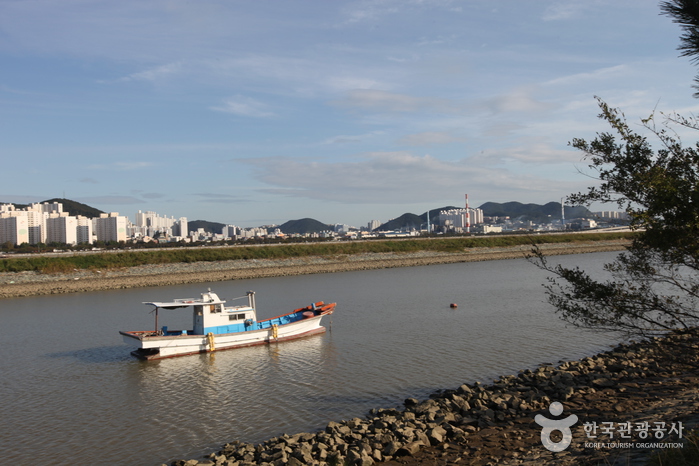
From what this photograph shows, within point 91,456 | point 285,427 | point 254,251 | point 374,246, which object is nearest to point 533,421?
point 285,427

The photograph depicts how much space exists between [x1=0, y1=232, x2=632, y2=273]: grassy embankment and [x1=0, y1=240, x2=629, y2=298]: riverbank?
109cm

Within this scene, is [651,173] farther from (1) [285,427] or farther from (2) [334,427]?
(1) [285,427]

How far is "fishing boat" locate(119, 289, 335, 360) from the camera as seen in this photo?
1867cm

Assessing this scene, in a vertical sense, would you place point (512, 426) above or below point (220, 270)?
below

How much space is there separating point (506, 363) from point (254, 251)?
47.8 meters

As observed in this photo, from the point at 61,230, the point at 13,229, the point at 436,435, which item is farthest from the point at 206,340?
the point at 61,230

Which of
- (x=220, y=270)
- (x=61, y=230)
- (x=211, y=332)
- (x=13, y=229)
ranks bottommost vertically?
(x=211, y=332)

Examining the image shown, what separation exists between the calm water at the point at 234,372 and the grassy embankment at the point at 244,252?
18.6 metres

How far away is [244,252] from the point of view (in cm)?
5888

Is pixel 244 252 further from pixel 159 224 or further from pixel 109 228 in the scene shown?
pixel 159 224

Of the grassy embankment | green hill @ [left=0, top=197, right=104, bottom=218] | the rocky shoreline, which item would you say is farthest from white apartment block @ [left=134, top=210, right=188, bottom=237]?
the rocky shoreline

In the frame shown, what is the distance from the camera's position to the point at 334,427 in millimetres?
10086

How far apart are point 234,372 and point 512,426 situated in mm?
9598

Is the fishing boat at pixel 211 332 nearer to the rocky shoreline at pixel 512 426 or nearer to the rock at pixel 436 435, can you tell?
the rocky shoreline at pixel 512 426
